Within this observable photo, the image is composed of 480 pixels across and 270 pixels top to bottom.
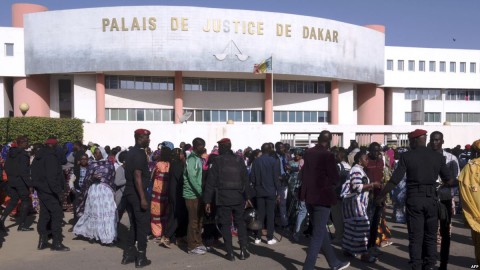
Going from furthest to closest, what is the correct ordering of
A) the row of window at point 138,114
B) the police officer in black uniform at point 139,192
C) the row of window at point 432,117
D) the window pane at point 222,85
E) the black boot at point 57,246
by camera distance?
the row of window at point 432,117 < the window pane at point 222,85 < the row of window at point 138,114 < the black boot at point 57,246 < the police officer in black uniform at point 139,192

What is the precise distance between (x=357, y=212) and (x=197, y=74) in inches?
1095

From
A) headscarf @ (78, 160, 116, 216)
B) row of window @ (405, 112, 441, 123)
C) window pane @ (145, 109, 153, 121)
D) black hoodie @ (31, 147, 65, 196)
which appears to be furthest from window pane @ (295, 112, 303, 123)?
black hoodie @ (31, 147, 65, 196)

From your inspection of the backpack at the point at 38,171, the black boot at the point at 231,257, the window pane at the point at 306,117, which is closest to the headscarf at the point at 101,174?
the backpack at the point at 38,171

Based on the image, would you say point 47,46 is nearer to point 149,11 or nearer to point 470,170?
point 149,11

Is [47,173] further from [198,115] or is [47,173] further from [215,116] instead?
[215,116]

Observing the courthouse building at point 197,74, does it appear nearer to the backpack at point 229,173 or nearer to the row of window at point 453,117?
the row of window at point 453,117

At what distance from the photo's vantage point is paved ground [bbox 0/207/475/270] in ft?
20.9

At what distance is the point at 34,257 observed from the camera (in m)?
6.88

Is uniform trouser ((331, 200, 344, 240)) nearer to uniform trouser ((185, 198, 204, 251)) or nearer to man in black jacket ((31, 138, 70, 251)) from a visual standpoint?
uniform trouser ((185, 198, 204, 251))

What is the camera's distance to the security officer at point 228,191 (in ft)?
21.4

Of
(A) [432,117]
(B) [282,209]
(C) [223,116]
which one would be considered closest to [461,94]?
(A) [432,117]

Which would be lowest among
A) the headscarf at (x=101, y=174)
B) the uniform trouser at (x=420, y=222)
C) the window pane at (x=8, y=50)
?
the uniform trouser at (x=420, y=222)

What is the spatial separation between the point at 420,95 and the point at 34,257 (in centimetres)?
4289

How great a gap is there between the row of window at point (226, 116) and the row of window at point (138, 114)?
1.90 meters
